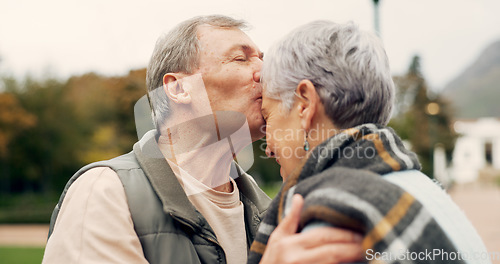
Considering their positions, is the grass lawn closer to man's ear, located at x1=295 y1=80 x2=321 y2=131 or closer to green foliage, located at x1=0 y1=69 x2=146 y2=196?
man's ear, located at x1=295 y1=80 x2=321 y2=131

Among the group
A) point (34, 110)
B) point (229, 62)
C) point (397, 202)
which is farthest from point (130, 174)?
point (34, 110)

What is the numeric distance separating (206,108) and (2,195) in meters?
37.3

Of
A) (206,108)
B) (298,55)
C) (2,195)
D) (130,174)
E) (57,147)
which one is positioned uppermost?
(298,55)

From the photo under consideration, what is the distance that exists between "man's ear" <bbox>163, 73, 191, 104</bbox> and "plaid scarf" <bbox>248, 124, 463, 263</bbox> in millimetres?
1157

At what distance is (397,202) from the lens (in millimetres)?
1345

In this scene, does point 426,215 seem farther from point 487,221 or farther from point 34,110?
point 34,110

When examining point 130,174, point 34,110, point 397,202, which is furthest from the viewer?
point 34,110

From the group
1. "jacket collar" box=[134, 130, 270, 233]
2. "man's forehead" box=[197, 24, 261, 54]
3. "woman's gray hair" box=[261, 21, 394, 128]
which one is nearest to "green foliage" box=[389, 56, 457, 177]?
"man's forehead" box=[197, 24, 261, 54]

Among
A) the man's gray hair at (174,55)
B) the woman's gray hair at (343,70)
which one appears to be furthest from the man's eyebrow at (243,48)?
the woman's gray hair at (343,70)

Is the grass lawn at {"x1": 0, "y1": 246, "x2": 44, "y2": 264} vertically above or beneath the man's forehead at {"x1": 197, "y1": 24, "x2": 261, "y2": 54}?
beneath

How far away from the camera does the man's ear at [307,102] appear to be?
1706mm

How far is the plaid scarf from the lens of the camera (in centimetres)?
131

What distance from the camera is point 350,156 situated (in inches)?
59.4

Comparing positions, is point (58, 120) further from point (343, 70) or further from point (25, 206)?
point (343, 70)
